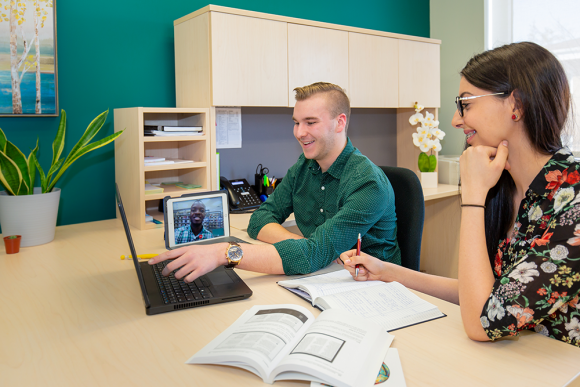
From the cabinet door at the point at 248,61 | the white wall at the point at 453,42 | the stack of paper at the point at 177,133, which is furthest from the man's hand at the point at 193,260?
the white wall at the point at 453,42

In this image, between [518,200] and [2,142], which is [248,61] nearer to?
[2,142]

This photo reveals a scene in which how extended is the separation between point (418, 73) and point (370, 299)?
237 cm

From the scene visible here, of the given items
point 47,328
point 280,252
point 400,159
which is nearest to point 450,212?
point 400,159

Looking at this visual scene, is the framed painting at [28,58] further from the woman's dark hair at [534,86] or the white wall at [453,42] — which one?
the white wall at [453,42]

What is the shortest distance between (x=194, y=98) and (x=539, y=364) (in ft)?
6.53

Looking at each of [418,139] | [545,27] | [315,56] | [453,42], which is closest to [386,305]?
[315,56]

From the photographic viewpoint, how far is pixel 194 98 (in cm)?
237

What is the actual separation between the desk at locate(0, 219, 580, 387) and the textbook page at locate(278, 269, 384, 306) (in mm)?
41

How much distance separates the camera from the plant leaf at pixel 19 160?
1.77 meters

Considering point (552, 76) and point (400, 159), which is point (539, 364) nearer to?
point (552, 76)

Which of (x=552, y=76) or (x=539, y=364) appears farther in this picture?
(x=552, y=76)

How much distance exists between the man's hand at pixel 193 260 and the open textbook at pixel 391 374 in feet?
1.71

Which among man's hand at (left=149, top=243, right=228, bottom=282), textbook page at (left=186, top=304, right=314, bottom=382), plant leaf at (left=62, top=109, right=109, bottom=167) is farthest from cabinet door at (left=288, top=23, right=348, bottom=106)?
textbook page at (left=186, top=304, right=314, bottom=382)

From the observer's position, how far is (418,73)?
10.2 feet
